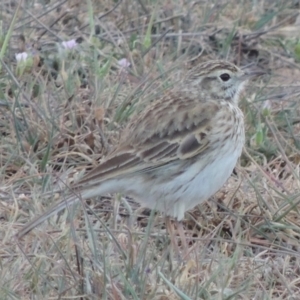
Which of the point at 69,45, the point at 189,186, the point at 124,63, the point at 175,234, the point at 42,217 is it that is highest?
the point at 42,217

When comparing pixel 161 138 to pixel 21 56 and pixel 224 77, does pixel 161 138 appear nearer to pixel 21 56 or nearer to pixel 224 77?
pixel 224 77

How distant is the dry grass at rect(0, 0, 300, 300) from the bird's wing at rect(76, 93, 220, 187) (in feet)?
0.82

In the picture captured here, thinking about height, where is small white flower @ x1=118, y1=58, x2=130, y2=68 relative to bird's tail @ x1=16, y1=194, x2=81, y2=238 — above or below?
below

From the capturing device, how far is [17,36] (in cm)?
695

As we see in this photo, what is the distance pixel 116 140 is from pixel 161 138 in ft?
2.66

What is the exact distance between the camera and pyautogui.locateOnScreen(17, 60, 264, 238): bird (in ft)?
16.6

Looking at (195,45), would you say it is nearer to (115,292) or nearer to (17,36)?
(17,36)

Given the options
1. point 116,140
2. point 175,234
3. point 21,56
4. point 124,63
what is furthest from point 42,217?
point 124,63

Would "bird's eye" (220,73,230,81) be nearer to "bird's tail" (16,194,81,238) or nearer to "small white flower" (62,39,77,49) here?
"bird's tail" (16,194,81,238)

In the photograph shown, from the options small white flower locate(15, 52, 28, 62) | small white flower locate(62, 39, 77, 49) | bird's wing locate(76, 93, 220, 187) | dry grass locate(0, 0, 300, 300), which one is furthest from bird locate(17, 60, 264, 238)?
small white flower locate(62, 39, 77, 49)

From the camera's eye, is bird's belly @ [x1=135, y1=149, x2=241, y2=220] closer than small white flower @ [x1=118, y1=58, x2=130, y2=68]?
Yes

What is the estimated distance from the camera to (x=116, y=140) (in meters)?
6.02

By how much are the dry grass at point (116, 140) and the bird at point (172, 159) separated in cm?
16

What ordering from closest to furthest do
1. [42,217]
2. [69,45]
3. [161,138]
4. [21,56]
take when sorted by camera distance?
[42,217]
[161,138]
[21,56]
[69,45]
